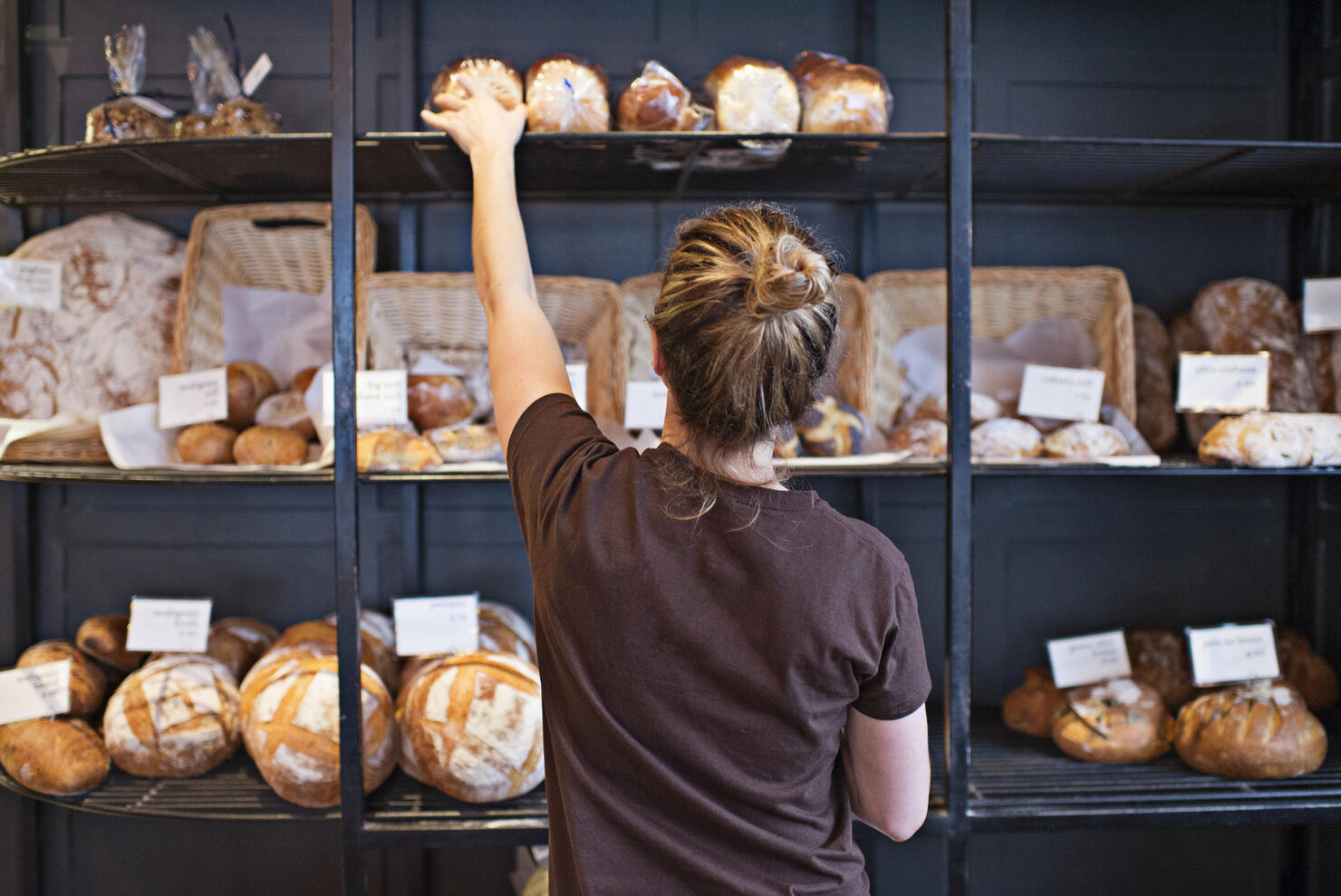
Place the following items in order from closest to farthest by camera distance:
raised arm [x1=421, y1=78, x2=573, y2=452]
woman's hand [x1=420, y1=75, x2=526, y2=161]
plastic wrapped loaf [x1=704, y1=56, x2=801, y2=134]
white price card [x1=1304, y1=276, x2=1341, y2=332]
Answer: raised arm [x1=421, y1=78, x2=573, y2=452]
woman's hand [x1=420, y1=75, x2=526, y2=161]
plastic wrapped loaf [x1=704, y1=56, x2=801, y2=134]
white price card [x1=1304, y1=276, x2=1341, y2=332]

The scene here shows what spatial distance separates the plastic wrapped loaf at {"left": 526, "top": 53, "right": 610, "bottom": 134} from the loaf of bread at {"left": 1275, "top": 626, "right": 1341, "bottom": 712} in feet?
5.91

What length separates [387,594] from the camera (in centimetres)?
191

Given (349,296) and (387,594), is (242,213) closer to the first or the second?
(349,296)

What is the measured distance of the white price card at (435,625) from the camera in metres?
1.52

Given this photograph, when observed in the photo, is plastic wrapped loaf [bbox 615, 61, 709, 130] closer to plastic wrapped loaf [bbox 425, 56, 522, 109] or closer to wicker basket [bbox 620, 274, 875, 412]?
plastic wrapped loaf [bbox 425, 56, 522, 109]

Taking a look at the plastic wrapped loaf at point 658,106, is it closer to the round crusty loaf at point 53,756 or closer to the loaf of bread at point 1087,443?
the loaf of bread at point 1087,443

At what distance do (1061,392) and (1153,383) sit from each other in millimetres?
290

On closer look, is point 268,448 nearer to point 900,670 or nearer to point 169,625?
point 169,625

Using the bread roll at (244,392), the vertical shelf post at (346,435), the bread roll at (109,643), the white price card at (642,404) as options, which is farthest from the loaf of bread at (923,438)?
the bread roll at (109,643)

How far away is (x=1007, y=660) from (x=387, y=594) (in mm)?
1469

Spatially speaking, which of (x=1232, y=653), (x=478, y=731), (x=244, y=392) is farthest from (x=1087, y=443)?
(x=244, y=392)

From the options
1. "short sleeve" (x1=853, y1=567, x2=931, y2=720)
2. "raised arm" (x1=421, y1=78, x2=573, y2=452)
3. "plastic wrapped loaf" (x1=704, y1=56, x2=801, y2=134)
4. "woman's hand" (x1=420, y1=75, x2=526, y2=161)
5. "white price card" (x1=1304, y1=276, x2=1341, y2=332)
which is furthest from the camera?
"white price card" (x1=1304, y1=276, x2=1341, y2=332)

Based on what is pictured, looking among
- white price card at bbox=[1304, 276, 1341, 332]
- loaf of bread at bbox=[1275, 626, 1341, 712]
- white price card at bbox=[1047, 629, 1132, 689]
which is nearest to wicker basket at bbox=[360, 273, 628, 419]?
white price card at bbox=[1047, 629, 1132, 689]

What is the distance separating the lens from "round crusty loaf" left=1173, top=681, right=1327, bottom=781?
154 centimetres
